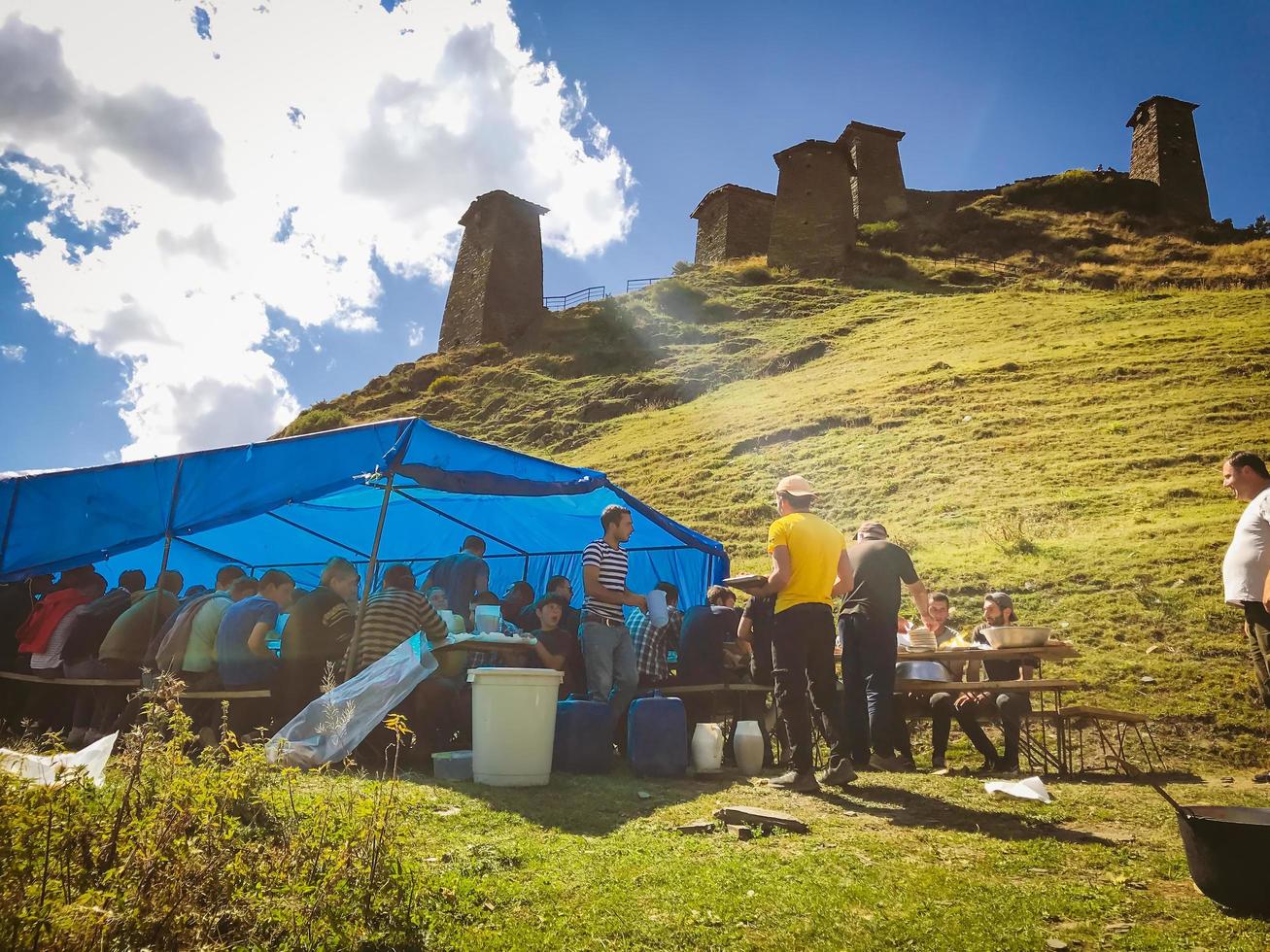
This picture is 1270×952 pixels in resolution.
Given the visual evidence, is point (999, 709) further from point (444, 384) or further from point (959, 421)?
point (444, 384)

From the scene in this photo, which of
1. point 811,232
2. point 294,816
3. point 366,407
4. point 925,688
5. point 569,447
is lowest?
point 294,816

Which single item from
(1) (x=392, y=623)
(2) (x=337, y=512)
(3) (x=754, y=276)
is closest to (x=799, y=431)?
(2) (x=337, y=512)

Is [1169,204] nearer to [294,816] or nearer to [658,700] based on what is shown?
[658,700]

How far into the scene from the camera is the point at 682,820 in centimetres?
423

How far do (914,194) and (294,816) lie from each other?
50774mm

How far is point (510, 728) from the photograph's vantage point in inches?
200

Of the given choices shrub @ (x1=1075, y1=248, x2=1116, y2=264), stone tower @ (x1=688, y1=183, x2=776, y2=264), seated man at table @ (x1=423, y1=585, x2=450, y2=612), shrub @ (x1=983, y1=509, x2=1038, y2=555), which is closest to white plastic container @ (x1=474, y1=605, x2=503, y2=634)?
seated man at table @ (x1=423, y1=585, x2=450, y2=612)

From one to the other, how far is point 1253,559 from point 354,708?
5.22 m

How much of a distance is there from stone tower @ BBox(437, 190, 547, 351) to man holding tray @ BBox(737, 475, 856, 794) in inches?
1505

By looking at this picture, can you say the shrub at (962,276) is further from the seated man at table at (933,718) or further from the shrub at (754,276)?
the seated man at table at (933,718)

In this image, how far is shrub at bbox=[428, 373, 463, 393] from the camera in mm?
37781

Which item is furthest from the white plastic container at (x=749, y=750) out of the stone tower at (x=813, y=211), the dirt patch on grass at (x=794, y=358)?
the stone tower at (x=813, y=211)

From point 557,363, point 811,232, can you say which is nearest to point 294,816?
point 557,363

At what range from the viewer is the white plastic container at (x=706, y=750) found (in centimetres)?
595
